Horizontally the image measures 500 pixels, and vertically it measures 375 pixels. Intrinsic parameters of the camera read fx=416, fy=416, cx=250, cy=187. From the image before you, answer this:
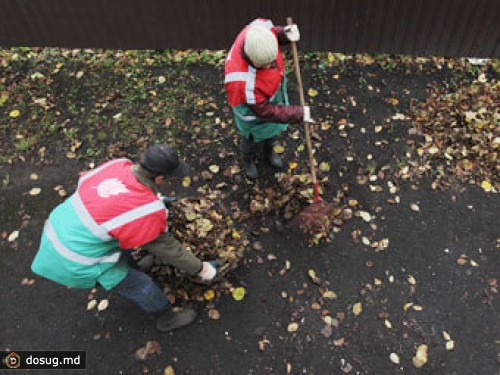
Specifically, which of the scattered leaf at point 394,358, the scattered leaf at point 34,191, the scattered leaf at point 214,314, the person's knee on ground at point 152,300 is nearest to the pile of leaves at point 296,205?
the scattered leaf at point 214,314

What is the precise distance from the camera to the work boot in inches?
145

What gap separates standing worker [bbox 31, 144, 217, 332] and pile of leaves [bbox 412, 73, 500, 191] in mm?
3127

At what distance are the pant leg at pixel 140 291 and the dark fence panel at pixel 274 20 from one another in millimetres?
3608

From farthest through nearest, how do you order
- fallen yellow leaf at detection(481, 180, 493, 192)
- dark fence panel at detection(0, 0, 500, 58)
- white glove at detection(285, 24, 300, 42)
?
dark fence panel at detection(0, 0, 500, 58)
fallen yellow leaf at detection(481, 180, 493, 192)
white glove at detection(285, 24, 300, 42)

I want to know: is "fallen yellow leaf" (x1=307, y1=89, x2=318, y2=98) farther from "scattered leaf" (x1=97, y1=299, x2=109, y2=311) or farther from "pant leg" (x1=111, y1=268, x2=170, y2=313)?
"scattered leaf" (x1=97, y1=299, x2=109, y2=311)

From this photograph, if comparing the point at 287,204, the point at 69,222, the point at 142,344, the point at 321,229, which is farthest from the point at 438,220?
the point at 69,222

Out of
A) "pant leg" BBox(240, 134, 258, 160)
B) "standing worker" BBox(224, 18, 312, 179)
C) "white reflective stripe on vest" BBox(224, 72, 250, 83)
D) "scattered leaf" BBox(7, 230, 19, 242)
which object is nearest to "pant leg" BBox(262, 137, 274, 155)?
"pant leg" BBox(240, 134, 258, 160)

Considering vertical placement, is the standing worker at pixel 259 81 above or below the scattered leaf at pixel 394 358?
above

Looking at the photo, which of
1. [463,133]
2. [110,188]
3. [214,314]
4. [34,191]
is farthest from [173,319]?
[463,133]

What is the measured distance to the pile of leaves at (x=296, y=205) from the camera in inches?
166

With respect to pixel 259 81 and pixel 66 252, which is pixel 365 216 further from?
pixel 66 252

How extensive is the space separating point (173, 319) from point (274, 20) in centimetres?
382

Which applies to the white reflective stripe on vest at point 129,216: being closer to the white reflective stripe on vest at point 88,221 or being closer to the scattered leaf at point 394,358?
the white reflective stripe on vest at point 88,221

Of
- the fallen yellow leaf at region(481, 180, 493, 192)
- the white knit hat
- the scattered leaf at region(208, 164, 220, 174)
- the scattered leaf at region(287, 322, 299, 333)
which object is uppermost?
the white knit hat
